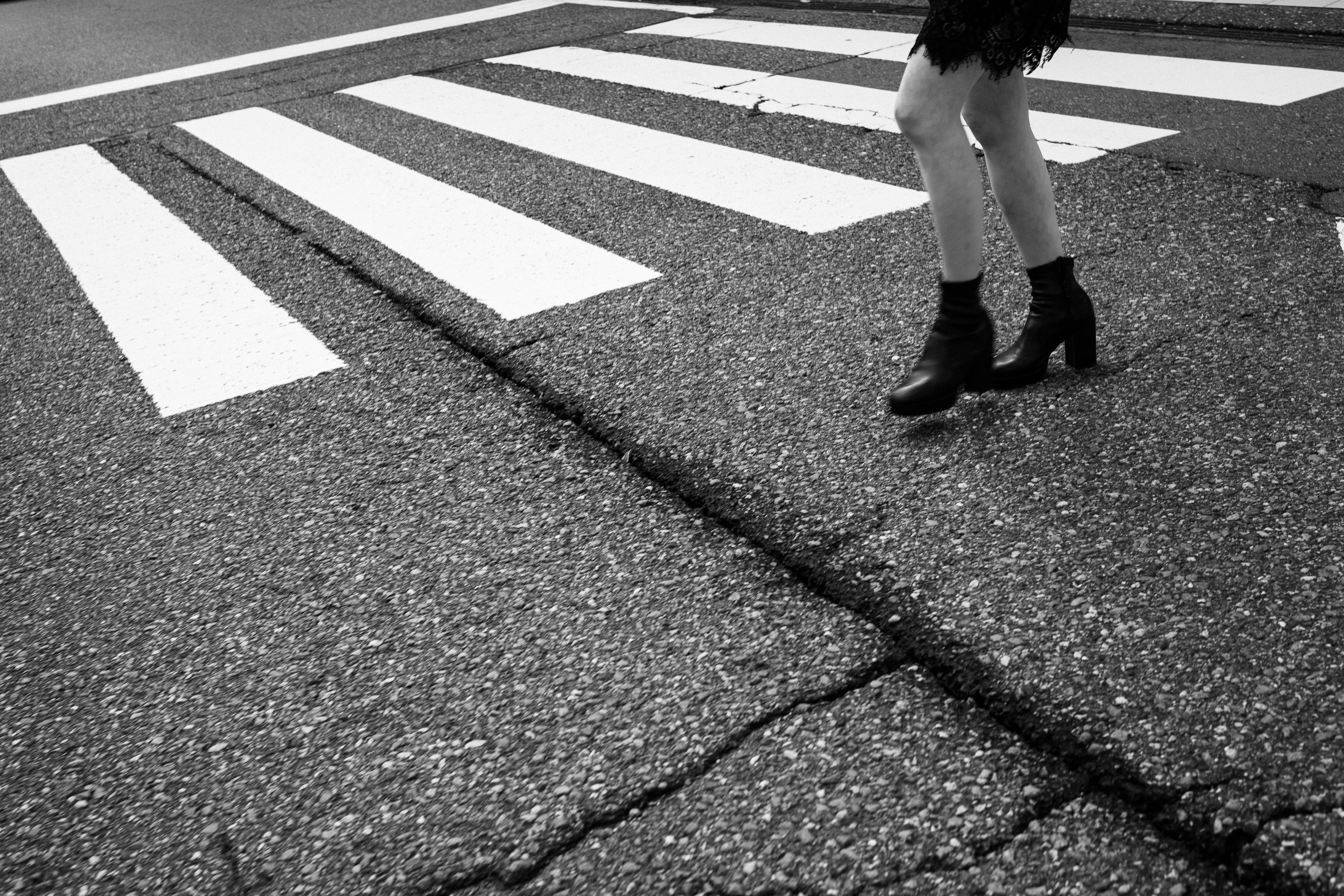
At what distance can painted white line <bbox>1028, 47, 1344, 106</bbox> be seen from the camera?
518cm

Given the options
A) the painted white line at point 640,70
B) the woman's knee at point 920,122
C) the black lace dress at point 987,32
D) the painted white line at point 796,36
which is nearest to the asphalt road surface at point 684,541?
the woman's knee at point 920,122

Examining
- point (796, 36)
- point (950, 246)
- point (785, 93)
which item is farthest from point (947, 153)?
point (796, 36)

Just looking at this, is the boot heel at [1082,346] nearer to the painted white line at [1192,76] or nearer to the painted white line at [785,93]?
the painted white line at [785,93]

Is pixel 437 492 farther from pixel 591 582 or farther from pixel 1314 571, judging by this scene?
pixel 1314 571

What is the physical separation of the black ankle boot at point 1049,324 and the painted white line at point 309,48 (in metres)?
6.77

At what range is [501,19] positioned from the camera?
33.1 ft

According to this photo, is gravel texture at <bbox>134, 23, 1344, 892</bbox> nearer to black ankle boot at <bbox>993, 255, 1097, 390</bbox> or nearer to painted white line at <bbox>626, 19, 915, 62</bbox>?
black ankle boot at <bbox>993, 255, 1097, 390</bbox>

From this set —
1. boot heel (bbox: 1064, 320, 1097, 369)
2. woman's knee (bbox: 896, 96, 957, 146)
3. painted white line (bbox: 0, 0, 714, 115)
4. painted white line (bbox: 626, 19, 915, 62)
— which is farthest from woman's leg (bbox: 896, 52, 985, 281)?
painted white line (bbox: 0, 0, 714, 115)

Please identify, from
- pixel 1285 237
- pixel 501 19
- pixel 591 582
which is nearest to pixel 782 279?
pixel 1285 237

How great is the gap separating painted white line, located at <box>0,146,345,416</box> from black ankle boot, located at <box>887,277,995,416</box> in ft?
5.58

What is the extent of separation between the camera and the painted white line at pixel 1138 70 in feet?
17.1

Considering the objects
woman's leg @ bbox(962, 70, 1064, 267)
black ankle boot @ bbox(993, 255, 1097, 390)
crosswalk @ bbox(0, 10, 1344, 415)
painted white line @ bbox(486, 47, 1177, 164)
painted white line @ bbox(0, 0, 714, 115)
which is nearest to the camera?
woman's leg @ bbox(962, 70, 1064, 267)

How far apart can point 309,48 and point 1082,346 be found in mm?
8349

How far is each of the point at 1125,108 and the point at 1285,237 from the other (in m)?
1.81
